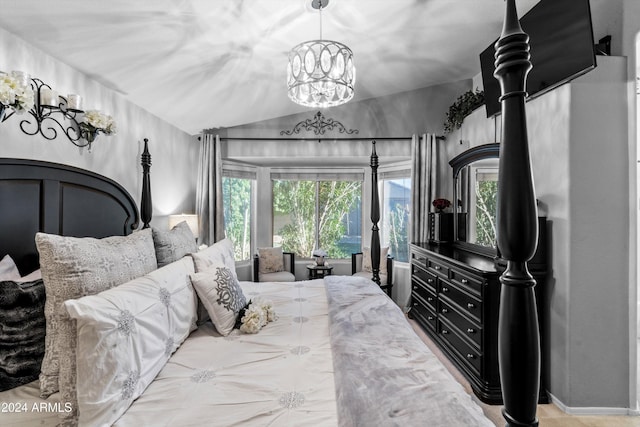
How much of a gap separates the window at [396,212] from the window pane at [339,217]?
440 mm

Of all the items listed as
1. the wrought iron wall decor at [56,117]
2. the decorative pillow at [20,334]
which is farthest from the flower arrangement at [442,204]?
the decorative pillow at [20,334]

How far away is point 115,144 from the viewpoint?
268 cm

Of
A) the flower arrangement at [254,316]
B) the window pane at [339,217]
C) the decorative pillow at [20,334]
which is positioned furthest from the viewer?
the window pane at [339,217]

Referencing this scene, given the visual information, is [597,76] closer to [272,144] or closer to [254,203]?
[272,144]

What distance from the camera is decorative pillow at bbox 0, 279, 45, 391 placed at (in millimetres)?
1228

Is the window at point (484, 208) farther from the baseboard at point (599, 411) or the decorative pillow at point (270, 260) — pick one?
the decorative pillow at point (270, 260)

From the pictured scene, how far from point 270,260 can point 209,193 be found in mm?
1295

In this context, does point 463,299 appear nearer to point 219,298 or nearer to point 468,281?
point 468,281

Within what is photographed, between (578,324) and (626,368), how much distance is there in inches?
16.8

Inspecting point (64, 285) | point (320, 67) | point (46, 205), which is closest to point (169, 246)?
point (46, 205)

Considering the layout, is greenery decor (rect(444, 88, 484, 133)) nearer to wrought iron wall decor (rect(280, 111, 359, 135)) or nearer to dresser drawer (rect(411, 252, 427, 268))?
wrought iron wall decor (rect(280, 111, 359, 135))

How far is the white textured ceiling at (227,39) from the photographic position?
1.88m

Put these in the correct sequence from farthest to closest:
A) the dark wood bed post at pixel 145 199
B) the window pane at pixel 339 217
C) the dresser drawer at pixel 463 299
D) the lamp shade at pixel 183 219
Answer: the window pane at pixel 339 217
the lamp shade at pixel 183 219
the dark wood bed post at pixel 145 199
the dresser drawer at pixel 463 299

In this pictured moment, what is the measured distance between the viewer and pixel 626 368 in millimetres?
2133
